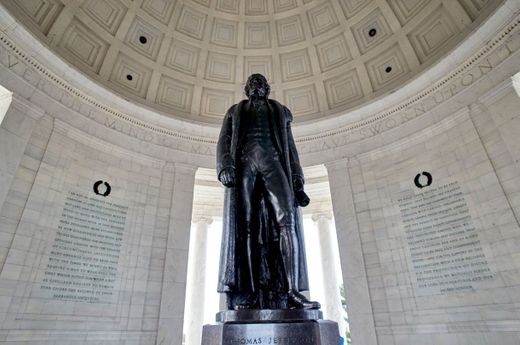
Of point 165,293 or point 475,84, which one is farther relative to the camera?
point 165,293

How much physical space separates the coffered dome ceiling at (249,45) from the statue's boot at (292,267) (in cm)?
911

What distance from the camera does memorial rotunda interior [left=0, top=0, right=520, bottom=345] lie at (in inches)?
297

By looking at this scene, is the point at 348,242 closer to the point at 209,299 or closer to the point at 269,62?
the point at 269,62

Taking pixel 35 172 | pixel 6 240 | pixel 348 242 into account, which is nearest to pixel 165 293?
pixel 6 240

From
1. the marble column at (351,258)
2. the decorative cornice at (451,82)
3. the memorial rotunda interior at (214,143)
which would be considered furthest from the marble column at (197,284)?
the decorative cornice at (451,82)

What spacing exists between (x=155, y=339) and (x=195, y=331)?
4.70m

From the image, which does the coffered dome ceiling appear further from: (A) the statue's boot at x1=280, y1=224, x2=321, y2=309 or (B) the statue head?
(A) the statue's boot at x1=280, y1=224, x2=321, y2=309

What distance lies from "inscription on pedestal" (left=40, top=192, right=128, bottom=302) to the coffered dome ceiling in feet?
15.1

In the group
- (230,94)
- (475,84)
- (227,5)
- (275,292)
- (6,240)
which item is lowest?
(275,292)

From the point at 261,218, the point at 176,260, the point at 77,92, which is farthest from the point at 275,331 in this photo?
the point at 77,92

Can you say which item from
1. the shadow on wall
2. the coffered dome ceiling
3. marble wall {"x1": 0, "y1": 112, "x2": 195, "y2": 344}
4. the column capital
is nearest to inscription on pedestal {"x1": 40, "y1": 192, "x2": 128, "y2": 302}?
marble wall {"x1": 0, "y1": 112, "x2": 195, "y2": 344}

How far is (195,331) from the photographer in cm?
1285

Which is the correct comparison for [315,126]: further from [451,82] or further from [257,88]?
[257,88]

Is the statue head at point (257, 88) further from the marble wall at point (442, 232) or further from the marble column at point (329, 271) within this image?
the marble column at point (329, 271)
